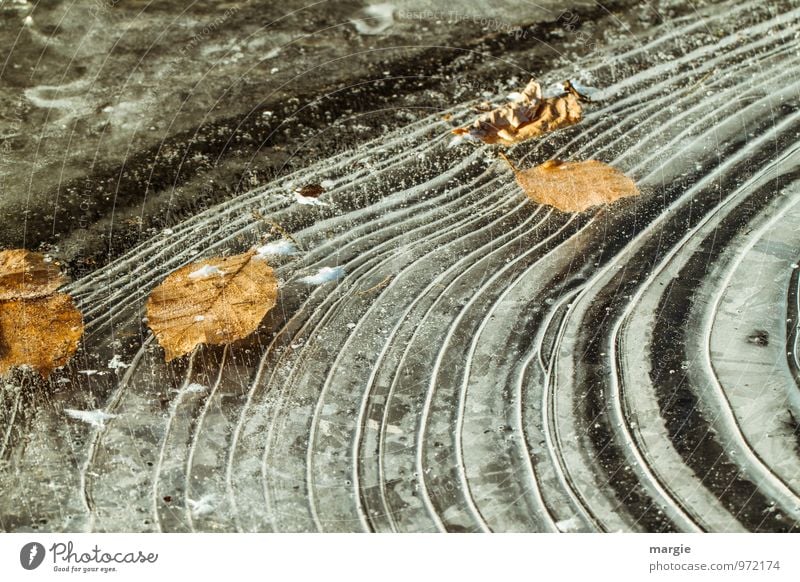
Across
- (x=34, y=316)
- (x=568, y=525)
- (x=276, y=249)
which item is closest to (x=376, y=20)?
(x=276, y=249)

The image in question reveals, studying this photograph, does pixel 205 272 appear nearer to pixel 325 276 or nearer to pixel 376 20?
pixel 325 276

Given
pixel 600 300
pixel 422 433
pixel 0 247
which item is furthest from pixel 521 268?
pixel 0 247

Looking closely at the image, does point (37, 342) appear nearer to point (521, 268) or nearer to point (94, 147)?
point (94, 147)

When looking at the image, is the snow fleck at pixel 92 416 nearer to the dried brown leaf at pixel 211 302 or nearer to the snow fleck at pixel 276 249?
the dried brown leaf at pixel 211 302
